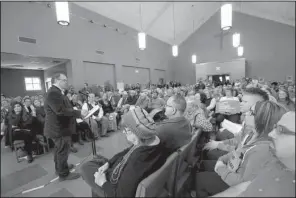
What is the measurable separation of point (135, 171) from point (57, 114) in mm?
1063

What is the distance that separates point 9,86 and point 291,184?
1.32 m

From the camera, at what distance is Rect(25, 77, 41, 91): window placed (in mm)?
830

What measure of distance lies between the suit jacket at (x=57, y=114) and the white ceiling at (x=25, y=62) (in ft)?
1.37

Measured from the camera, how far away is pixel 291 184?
1.83 ft

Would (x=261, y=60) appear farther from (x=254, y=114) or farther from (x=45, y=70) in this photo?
(x=45, y=70)

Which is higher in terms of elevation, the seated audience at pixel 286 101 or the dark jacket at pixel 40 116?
the seated audience at pixel 286 101

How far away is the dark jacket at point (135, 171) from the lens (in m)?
0.85

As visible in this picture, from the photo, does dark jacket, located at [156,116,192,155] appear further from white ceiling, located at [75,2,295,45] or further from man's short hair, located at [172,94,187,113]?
→ white ceiling, located at [75,2,295,45]

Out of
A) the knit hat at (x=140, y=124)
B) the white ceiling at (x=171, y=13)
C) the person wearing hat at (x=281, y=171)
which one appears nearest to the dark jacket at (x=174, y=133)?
the knit hat at (x=140, y=124)

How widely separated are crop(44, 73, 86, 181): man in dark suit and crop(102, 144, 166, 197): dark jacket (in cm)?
69

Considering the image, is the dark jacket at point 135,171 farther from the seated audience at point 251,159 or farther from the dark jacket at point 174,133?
the seated audience at point 251,159

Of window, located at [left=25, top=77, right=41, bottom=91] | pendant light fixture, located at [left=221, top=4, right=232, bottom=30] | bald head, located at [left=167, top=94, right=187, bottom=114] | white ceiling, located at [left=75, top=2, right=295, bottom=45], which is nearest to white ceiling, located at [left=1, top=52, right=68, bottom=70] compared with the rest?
window, located at [left=25, top=77, right=41, bottom=91]

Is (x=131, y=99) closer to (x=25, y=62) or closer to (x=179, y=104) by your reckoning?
(x=179, y=104)

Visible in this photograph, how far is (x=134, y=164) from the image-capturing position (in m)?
0.88
